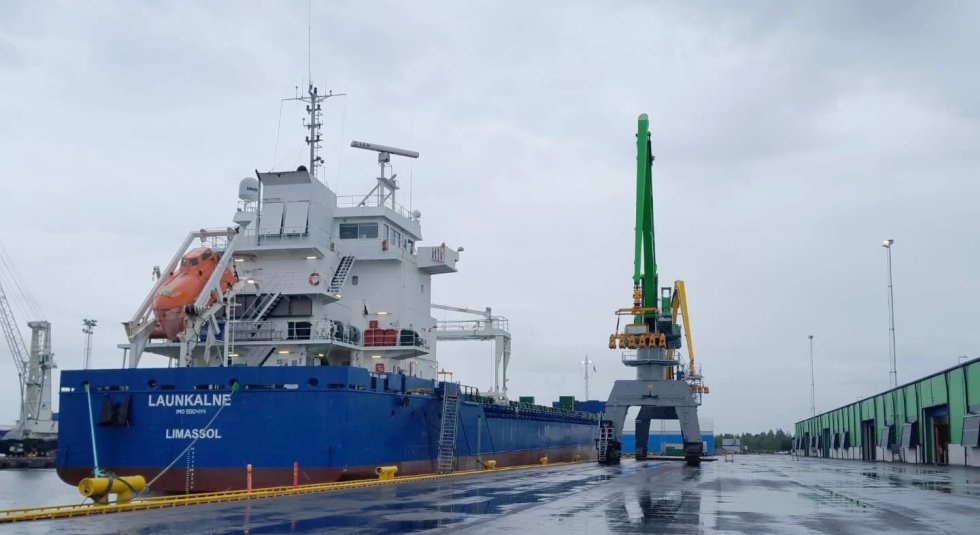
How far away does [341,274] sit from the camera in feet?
94.1

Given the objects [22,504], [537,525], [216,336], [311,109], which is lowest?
[22,504]

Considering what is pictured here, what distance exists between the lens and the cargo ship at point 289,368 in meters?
21.7

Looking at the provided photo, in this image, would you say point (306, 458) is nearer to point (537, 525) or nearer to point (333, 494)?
point (333, 494)

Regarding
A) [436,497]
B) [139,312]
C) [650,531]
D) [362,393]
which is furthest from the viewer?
[139,312]

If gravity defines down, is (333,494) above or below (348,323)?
below

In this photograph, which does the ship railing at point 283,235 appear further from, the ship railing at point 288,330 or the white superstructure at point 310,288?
the ship railing at point 288,330

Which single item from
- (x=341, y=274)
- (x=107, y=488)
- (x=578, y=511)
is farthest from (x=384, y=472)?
(x=578, y=511)

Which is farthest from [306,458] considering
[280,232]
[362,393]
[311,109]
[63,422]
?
[311,109]

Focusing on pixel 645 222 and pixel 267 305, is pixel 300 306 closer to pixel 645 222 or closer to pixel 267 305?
pixel 267 305

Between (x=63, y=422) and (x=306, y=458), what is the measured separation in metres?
6.76

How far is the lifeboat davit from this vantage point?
24219 millimetres

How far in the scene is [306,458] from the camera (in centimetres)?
2164

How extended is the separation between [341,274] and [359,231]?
9.13 ft

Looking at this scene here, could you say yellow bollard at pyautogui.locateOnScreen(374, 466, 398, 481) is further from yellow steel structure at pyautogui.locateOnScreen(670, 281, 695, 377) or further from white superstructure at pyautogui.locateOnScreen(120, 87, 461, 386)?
yellow steel structure at pyautogui.locateOnScreen(670, 281, 695, 377)
